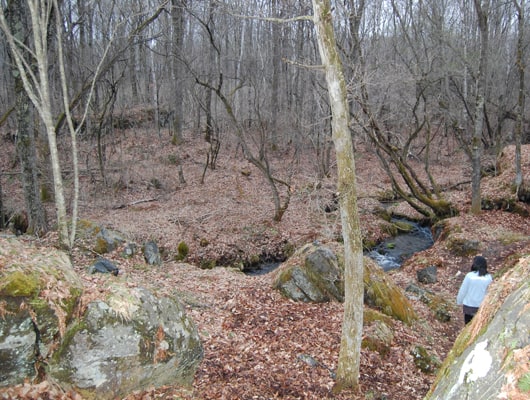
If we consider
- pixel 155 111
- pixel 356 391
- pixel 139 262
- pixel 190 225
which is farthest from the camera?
pixel 155 111

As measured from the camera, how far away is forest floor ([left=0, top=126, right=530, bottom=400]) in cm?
577

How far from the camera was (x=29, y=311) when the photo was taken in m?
4.03

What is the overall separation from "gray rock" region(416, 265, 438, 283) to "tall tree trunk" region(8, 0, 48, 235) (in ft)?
33.2

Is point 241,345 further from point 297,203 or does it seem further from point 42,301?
point 297,203

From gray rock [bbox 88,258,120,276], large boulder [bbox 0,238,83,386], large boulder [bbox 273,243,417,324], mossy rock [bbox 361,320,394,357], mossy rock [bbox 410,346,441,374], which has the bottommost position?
mossy rock [bbox 410,346,441,374]

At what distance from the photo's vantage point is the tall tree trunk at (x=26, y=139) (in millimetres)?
8570

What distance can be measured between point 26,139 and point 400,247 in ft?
40.5

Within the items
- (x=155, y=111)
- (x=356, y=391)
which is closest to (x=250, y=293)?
(x=356, y=391)

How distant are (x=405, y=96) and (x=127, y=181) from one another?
14382 mm

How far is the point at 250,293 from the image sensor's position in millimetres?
8281

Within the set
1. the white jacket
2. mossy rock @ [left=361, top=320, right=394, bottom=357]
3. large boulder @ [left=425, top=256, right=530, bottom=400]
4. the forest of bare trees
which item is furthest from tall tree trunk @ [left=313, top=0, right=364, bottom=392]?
the forest of bare trees

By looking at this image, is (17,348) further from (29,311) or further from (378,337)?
(378,337)

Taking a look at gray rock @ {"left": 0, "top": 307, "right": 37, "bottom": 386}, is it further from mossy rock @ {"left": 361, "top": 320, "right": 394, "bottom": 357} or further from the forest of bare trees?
the forest of bare trees

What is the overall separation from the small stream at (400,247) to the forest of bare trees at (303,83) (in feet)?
3.03
